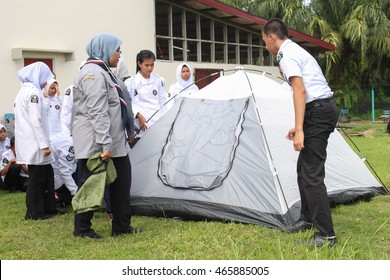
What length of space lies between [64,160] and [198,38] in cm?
832

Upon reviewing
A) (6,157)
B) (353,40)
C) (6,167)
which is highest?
(353,40)

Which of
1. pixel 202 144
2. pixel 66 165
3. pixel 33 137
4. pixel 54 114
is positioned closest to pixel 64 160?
pixel 66 165

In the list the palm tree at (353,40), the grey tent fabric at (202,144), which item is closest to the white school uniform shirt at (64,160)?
the grey tent fabric at (202,144)

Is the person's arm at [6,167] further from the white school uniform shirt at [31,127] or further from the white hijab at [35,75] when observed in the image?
the white hijab at [35,75]

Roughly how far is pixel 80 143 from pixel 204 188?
1311mm

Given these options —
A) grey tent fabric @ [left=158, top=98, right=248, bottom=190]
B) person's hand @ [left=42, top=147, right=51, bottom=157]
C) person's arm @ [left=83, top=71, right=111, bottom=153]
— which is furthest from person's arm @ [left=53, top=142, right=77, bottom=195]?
person's arm @ [left=83, top=71, right=111, bottom=153]

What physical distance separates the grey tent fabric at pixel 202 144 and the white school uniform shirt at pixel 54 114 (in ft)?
4.77

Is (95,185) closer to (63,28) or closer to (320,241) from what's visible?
(320,241)

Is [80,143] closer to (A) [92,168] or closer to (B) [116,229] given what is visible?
(A) [92,168]

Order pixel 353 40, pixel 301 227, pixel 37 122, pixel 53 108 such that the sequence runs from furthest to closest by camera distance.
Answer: pixel 353 40, pixel 53 108, pixel 37 122, pixel 301 227

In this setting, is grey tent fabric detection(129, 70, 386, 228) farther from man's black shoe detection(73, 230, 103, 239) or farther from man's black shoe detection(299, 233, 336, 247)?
man's black shoe detection(73, 230, 103, 239)

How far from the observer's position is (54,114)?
5.96 m

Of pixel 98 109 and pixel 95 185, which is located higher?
pixel 98 109

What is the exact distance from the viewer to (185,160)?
5.18 m
